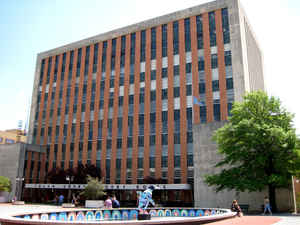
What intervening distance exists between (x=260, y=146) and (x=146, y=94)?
29214mm

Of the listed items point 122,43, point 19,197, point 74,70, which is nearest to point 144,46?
point 122,43

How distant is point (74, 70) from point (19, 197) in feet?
92.5

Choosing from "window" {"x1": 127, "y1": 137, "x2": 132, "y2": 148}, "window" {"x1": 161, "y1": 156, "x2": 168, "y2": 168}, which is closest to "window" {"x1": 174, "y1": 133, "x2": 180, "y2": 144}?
"window" {"x1": 161, "y1": 156, "x2": 168, "y2": 168}

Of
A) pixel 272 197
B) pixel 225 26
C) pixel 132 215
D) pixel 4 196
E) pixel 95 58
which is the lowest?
pixel 132 215

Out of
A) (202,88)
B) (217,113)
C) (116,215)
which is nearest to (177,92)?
(202,88)

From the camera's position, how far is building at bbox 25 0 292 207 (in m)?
50.4

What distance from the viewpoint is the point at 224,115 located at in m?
48.7

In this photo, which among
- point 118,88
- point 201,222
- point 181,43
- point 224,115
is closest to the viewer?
point 201,222

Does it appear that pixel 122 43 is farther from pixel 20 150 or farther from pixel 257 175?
pixel 257 175

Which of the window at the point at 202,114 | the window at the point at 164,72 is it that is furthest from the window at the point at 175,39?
the window at the point at 202,114

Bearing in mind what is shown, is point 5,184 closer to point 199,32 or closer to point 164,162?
point 164,162

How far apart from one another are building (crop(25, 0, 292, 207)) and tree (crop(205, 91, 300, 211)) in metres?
13.2

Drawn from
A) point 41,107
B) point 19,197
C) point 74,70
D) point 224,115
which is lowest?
point 19,197

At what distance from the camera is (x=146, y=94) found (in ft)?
185
